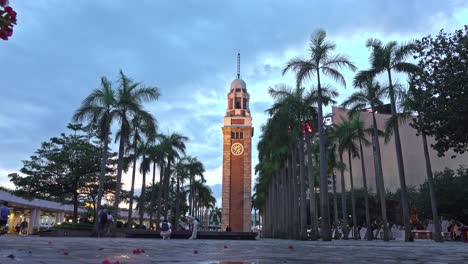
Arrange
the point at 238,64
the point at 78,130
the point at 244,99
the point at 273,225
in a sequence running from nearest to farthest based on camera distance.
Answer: the point at 78,130 < the point at 273,225 < the point at 244,99 < the point at 238,64

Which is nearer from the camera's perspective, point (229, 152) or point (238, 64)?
point (229, 152)

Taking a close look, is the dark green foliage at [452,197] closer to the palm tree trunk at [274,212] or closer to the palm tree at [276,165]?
the palm tree at [276,165]

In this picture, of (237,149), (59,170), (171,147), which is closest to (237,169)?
(237,149)

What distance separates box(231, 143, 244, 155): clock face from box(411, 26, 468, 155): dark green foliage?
5862 cm

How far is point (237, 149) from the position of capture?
79.8 meters

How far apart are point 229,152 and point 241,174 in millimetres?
4853

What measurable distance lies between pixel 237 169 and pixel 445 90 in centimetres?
6129

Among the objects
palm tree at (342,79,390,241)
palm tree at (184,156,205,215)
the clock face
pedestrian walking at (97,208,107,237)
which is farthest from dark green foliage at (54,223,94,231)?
the clock face

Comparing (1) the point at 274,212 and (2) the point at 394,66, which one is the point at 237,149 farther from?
(2) the point at 394,66

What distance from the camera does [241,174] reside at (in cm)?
7831

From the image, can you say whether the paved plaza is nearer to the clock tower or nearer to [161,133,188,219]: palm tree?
[161,133,188,219]: palm tree

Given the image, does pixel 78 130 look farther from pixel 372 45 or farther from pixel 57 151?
pixel 372 45

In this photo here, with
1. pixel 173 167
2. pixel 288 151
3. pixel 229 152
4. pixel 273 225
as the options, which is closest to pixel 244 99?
pixel 229 152

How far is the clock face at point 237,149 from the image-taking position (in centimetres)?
7950
